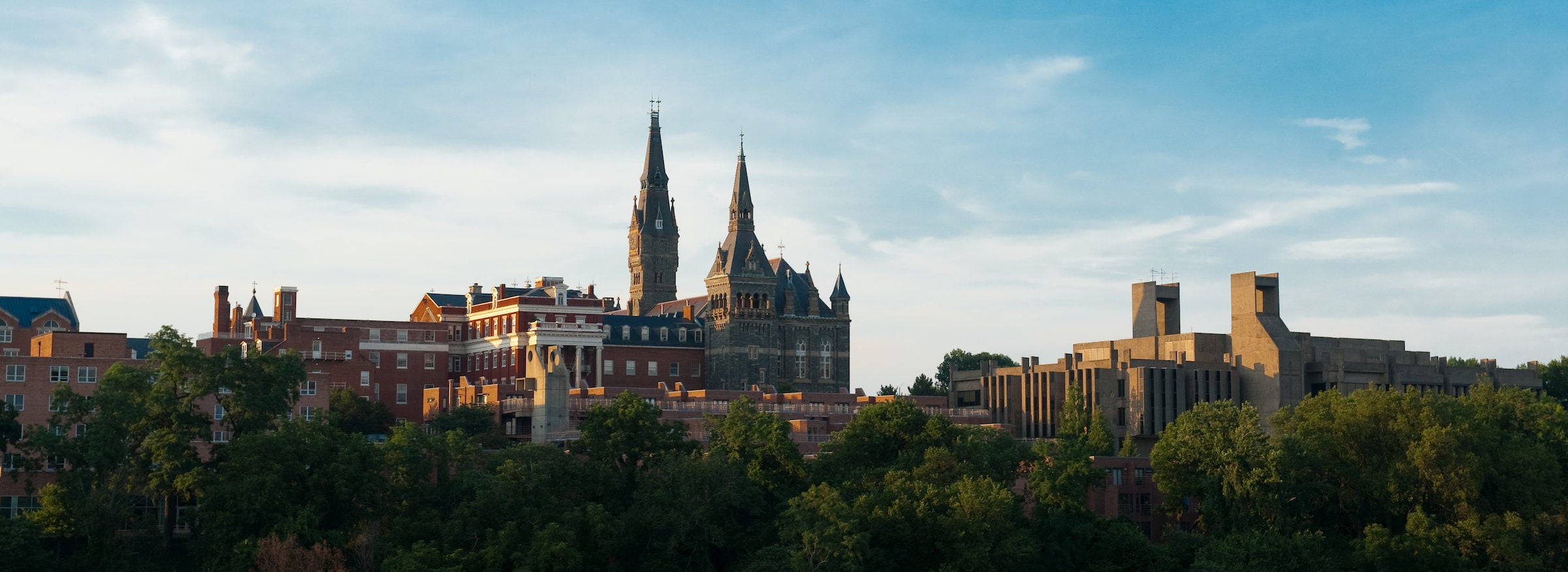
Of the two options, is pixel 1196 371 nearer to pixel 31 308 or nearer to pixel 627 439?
pixel 627 439

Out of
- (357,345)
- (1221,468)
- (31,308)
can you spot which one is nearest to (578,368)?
(357,345)

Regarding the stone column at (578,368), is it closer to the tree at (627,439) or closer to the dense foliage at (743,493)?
the dense foliage at (743,493)

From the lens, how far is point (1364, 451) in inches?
4163

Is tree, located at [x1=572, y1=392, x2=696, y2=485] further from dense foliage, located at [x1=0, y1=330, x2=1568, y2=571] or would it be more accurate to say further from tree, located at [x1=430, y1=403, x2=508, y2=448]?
tree, located at [x1=430, y1=403, x2=508, y2=448]

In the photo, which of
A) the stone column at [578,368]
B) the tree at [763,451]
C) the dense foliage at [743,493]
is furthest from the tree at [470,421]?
the stone column at [578,368]

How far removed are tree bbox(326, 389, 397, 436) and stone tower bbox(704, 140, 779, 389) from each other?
4339cm

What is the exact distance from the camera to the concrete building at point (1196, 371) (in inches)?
5645

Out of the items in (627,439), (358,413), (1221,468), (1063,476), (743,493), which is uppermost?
(358,413)

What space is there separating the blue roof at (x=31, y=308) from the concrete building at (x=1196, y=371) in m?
69.3

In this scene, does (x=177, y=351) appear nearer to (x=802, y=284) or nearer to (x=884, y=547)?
(x=884, y=547)

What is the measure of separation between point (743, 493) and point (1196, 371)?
59.7 metres

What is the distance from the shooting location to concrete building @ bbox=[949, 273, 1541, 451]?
470ft

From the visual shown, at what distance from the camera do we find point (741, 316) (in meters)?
180

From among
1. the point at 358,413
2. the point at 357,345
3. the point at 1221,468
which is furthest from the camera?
the point at 357,345
